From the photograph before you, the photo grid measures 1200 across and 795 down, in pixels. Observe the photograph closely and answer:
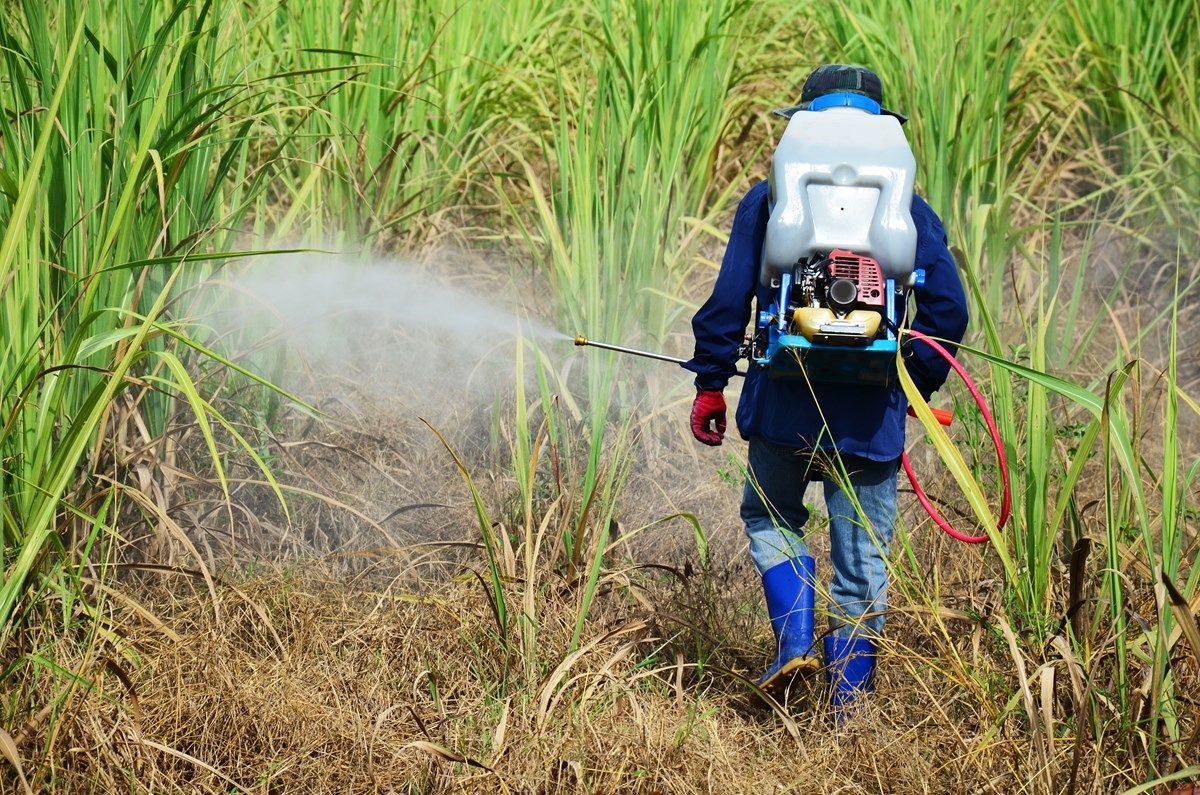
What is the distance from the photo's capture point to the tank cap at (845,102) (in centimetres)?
267

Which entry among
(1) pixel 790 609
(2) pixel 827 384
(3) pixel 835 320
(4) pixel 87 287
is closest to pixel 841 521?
(1) pixel 790 609

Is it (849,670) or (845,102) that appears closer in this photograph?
(845,102)

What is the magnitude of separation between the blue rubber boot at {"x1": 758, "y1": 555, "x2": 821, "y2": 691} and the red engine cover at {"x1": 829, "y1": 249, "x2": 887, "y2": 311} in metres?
0.67

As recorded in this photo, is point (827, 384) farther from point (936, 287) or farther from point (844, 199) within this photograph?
point (844, 199)

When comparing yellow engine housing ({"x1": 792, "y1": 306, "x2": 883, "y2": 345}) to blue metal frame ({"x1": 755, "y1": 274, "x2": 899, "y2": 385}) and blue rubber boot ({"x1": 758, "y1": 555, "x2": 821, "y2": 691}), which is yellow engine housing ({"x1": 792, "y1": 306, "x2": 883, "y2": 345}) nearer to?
blue metal frame ({"x1": 755, "y1": 274, "x2": 899, "y2": 385})

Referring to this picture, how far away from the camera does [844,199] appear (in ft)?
8.20

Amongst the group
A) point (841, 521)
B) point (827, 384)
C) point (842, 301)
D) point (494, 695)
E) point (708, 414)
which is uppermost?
point (842, 301)

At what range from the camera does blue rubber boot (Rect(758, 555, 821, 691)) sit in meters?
2.83

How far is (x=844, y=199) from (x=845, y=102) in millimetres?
274

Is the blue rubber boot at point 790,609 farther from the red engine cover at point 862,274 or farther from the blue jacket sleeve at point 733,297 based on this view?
the red engine cover at point 862,274

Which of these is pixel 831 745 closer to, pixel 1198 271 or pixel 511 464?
pixel 511 464

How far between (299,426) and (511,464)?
623mm

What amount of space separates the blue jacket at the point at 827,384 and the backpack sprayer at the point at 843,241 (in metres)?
0.16

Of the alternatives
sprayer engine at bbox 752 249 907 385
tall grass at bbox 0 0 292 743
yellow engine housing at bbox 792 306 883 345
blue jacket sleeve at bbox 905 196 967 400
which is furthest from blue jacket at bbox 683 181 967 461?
tall grass at bbox 0 0 292 743
